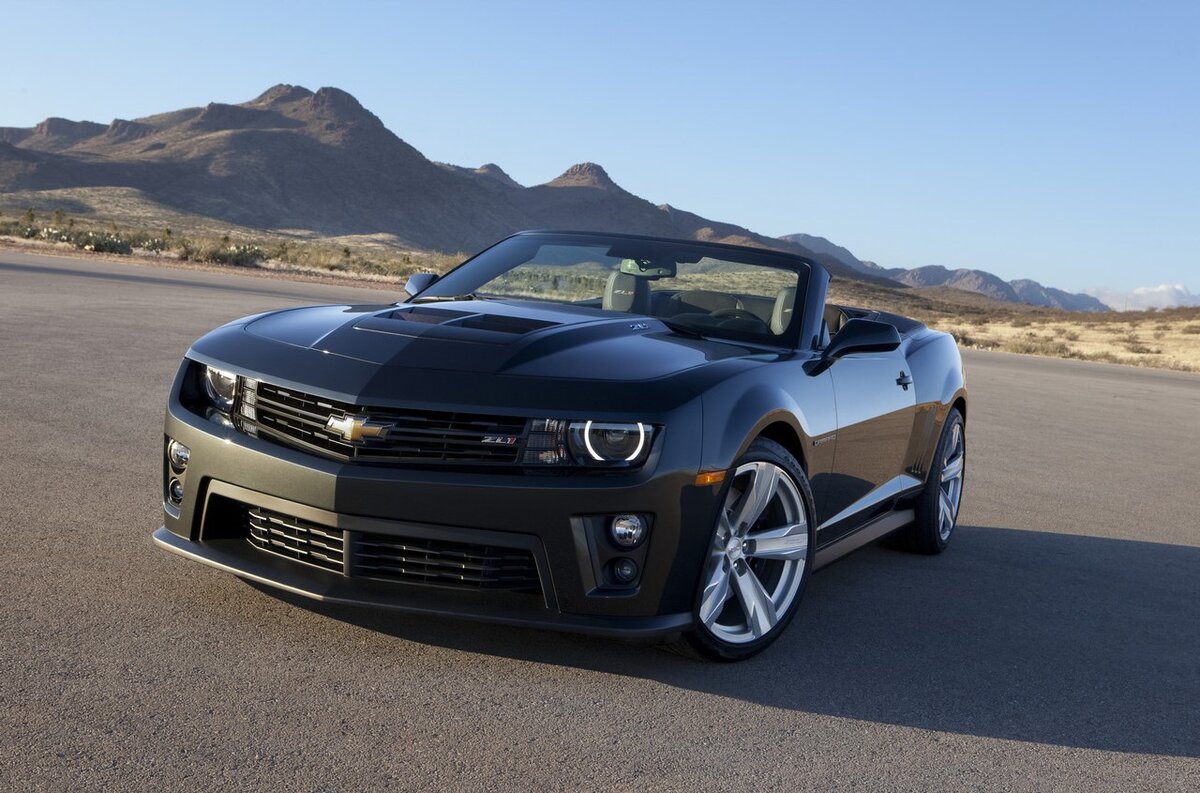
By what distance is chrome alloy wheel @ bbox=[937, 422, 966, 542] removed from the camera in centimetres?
652

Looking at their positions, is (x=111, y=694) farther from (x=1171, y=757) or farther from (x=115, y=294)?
(x=115, y=294)

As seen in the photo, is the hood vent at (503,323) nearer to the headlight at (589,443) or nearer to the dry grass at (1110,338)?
the headlight at (589,443)

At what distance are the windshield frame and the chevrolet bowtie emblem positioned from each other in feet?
5.24

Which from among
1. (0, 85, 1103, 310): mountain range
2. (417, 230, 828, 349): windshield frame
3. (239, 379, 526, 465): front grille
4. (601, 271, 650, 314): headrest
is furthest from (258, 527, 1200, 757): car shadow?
Result: (0, 85, 1103, 310): mountain range

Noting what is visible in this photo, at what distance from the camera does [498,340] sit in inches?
169

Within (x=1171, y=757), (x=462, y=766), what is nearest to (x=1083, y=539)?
(x=1171, y=757)

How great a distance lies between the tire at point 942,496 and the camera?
6.34m

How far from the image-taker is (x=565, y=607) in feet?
12.9

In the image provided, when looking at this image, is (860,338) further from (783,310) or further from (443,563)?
(443,563)

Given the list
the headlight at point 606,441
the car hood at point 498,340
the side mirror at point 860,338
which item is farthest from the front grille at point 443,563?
the side mirror at point 860,338

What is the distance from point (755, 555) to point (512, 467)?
104 centimetres

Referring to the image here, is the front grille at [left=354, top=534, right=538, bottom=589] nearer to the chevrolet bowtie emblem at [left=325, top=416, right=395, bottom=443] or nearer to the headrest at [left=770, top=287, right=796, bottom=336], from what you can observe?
the chevrolet bowtie emblem at [left=325, top=416, right=395, bottom=443]

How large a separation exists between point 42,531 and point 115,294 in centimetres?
1583

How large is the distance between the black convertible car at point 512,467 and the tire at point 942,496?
147 centimetres
